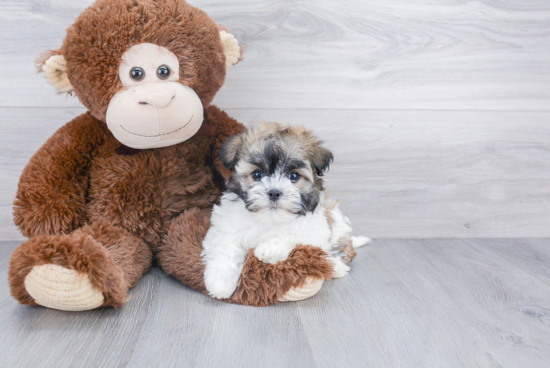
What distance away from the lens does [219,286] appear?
A: 4.32 feet

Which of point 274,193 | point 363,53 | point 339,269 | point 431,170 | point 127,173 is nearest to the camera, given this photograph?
point 274,193

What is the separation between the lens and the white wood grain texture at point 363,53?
1.80m

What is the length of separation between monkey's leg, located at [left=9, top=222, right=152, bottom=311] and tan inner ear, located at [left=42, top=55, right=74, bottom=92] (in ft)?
1.77

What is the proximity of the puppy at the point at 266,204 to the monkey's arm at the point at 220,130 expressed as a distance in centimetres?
20

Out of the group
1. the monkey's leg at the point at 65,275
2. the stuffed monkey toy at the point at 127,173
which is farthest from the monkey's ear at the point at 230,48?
the monkey's leg at the point at 65,275

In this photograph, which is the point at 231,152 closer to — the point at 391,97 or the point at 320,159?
the point at 320,159

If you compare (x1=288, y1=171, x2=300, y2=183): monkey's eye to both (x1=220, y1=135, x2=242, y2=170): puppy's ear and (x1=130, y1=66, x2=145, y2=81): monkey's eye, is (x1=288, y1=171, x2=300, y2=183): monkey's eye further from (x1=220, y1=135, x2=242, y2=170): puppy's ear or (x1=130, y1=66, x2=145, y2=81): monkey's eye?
(x1=130, y1=66, x2=145, y2=81): monkey's eye

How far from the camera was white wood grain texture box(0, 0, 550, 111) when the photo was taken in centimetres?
180

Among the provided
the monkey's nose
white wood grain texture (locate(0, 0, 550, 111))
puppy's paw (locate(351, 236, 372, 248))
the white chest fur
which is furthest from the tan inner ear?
puppy's paw (locate(351, 236, 372, 248))

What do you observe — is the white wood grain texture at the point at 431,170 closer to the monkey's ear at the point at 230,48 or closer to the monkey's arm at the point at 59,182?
the monkey's ear at the point at 230,48

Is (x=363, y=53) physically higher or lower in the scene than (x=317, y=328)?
higher

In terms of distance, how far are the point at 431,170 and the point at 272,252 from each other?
1.10 m

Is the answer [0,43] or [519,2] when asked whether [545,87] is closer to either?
[519,2]

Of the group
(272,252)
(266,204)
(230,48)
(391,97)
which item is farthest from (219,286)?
(391,97)
